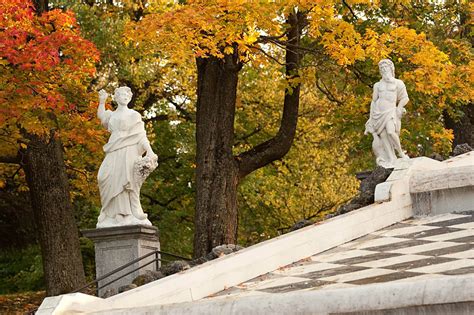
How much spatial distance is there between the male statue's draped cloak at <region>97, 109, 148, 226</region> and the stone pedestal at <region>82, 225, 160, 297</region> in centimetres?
21

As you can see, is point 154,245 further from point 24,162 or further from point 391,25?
point 391,25

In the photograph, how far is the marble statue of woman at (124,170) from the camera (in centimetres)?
1366

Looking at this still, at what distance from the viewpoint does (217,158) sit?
1839 centimetres

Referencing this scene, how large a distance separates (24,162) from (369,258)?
10.0m

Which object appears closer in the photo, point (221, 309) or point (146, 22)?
point (221, 309)

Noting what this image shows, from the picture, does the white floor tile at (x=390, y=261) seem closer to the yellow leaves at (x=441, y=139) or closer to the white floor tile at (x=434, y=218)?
the white floor tile at (x=434, y=218)

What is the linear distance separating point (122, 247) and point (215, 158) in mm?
4915

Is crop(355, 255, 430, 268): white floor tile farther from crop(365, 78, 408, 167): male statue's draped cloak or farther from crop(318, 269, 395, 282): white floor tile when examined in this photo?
crop(365, 78, 408, 167): male statue's draped cloak

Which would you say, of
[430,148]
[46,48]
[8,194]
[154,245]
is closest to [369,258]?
[154,245]

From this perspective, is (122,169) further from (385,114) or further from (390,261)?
(390,261)

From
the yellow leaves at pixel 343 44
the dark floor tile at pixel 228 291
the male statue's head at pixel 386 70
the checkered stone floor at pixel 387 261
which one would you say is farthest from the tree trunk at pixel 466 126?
the dark floor tile at pixel 228 291

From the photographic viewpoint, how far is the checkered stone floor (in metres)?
9.59

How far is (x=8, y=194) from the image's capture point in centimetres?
2608

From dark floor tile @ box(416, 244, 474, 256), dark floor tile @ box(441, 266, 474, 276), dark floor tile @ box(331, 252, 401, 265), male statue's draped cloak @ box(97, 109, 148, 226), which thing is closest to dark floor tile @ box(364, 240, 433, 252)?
dark floor tile @ box(331, 252, 401, 265)
